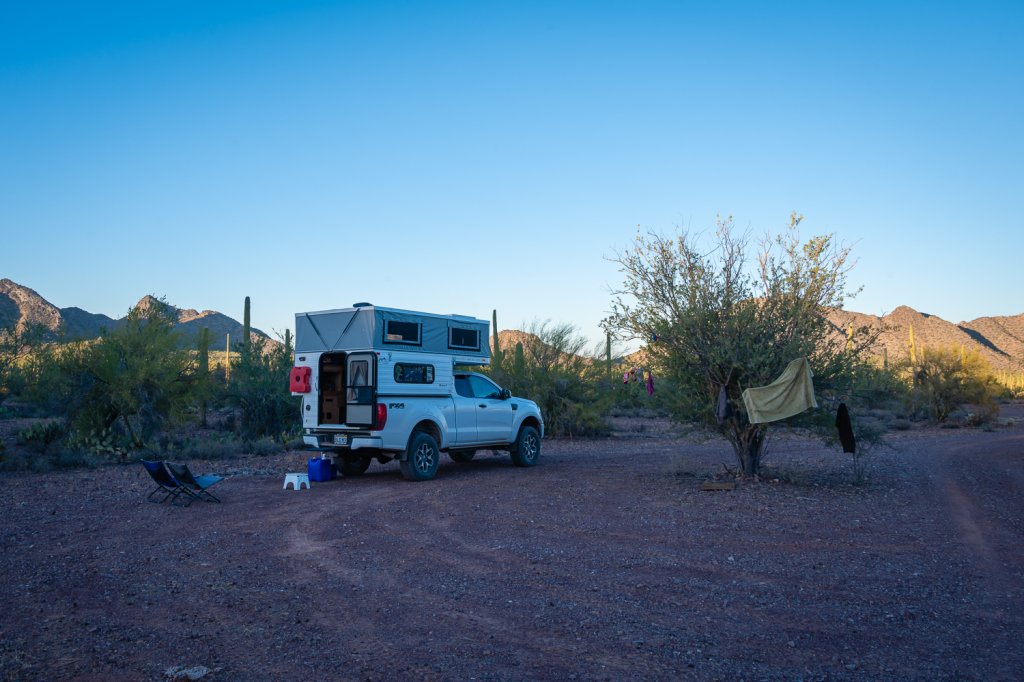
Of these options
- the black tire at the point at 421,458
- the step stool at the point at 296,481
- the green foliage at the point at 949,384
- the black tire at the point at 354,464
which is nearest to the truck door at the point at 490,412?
the black tire at the point at 421,458

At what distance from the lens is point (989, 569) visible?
753 cm

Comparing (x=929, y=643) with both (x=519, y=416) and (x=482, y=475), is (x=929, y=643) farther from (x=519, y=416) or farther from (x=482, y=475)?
(x=519, y=416)

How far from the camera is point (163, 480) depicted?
1133 cm

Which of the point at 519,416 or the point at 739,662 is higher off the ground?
the point at 519,416

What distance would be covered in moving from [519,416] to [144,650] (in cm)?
1152

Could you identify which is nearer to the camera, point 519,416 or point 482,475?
point 482,475

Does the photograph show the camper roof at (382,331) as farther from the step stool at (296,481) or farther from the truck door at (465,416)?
the step stool at (296,481)

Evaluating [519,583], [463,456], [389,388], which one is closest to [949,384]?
[463,456]

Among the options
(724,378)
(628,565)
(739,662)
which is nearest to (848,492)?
(724,378)

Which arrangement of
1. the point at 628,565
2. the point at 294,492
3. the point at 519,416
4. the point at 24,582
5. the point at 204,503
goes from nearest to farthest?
the point at 24,582 → the point at 628,565 → the point at 204,503 → the point at 294,492 → the point at 519,416

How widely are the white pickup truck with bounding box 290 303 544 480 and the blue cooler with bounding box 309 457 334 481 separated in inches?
13.9

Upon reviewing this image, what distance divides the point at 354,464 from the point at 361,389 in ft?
8.31

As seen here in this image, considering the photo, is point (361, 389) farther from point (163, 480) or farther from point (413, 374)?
point (163, 480)

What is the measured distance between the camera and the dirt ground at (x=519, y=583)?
512 cm
